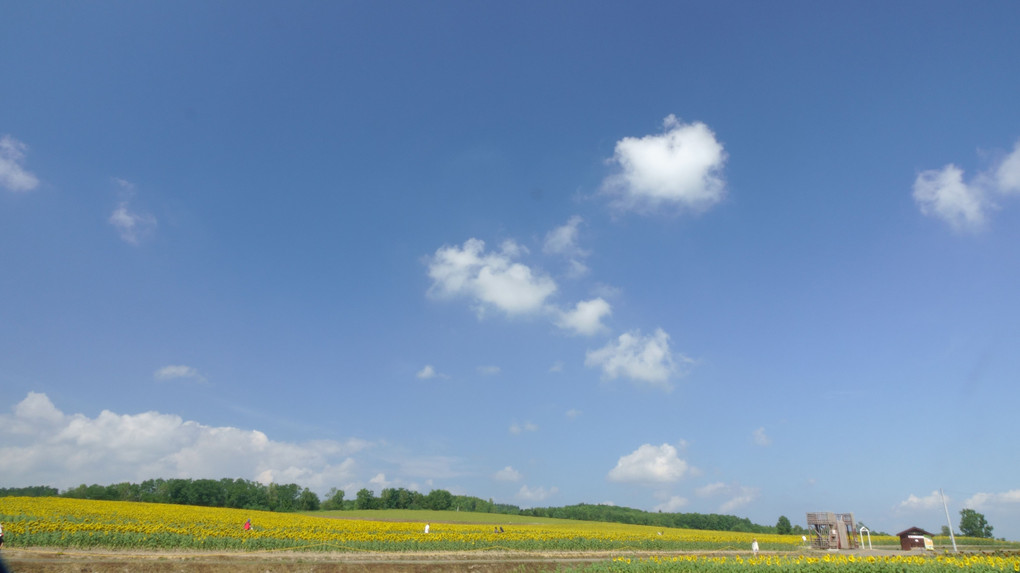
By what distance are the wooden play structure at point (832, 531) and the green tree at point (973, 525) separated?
7789 centimetres

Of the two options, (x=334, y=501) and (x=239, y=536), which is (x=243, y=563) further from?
(x=334, y=501)

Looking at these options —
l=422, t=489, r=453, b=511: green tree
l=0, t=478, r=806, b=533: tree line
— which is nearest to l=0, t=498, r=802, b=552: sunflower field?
l=0, t=478, r=806, b=533: tree line

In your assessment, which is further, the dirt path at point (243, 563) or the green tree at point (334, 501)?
the green tree at point (334, 501)

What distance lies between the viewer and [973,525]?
345 ft

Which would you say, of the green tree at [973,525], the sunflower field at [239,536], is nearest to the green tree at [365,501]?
the sunflower field at [239,536]

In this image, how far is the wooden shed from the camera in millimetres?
53250

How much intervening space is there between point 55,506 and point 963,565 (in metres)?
63.3

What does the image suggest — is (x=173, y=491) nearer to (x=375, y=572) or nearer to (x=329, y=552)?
(x=329, y=552)

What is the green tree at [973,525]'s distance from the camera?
4107 inches

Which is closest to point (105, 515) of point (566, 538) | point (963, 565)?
point (566, 538)

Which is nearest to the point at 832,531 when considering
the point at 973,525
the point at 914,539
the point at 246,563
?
the point at 914,539

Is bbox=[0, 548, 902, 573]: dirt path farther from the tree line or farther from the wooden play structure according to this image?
the tree line

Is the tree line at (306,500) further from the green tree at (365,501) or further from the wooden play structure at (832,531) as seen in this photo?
the wooden play structure at (832,531)

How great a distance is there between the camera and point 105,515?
134 ft
